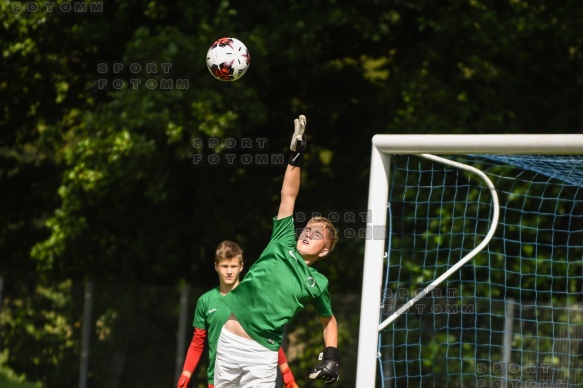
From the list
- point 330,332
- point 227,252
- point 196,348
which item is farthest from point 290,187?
point 196,348

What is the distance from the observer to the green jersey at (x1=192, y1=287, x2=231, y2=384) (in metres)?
6.64

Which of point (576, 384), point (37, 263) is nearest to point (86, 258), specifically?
point (37, 263)

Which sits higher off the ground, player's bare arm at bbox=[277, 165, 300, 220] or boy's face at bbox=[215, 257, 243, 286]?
player's bare arm at bbox=[277, 165, 300, 220]

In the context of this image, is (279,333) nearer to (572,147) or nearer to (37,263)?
(572,147)

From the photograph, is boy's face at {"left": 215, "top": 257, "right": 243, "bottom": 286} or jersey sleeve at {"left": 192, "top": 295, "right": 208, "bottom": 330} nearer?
boy's face at {"left": 215, "top": 257, "right": 243, "bottom": 286}

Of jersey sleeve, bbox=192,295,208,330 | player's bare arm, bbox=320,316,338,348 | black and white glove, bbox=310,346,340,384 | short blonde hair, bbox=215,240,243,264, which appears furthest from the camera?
jersey sleeve, bbox=192,295,208,330

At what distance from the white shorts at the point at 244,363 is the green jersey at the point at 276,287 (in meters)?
0.06

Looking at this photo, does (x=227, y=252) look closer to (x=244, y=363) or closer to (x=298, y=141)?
(x=244, y=363)

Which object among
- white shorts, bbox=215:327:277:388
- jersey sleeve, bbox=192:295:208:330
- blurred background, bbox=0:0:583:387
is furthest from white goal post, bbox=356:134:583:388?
blurred background, bbox=0:0:583:387

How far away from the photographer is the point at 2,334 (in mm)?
13773

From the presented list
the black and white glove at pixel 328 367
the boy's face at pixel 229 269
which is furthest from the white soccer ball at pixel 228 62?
the black and white glove at pixel 328 367

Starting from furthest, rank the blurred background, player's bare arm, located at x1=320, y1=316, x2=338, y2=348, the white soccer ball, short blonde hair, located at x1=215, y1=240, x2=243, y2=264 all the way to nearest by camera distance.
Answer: the blurred background → the white soccer ball → short blonde hair, located at x1=215, y1=240, x2=243, y2=264 → player's bare arm, located at x1=320, y1=316, x2=338, y2=348

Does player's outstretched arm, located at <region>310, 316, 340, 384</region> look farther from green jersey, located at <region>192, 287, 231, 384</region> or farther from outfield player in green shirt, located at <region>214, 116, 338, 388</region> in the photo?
green jersey, located at <region>192, 287, 231, 384</region>

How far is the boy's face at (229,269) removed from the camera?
6.68m
